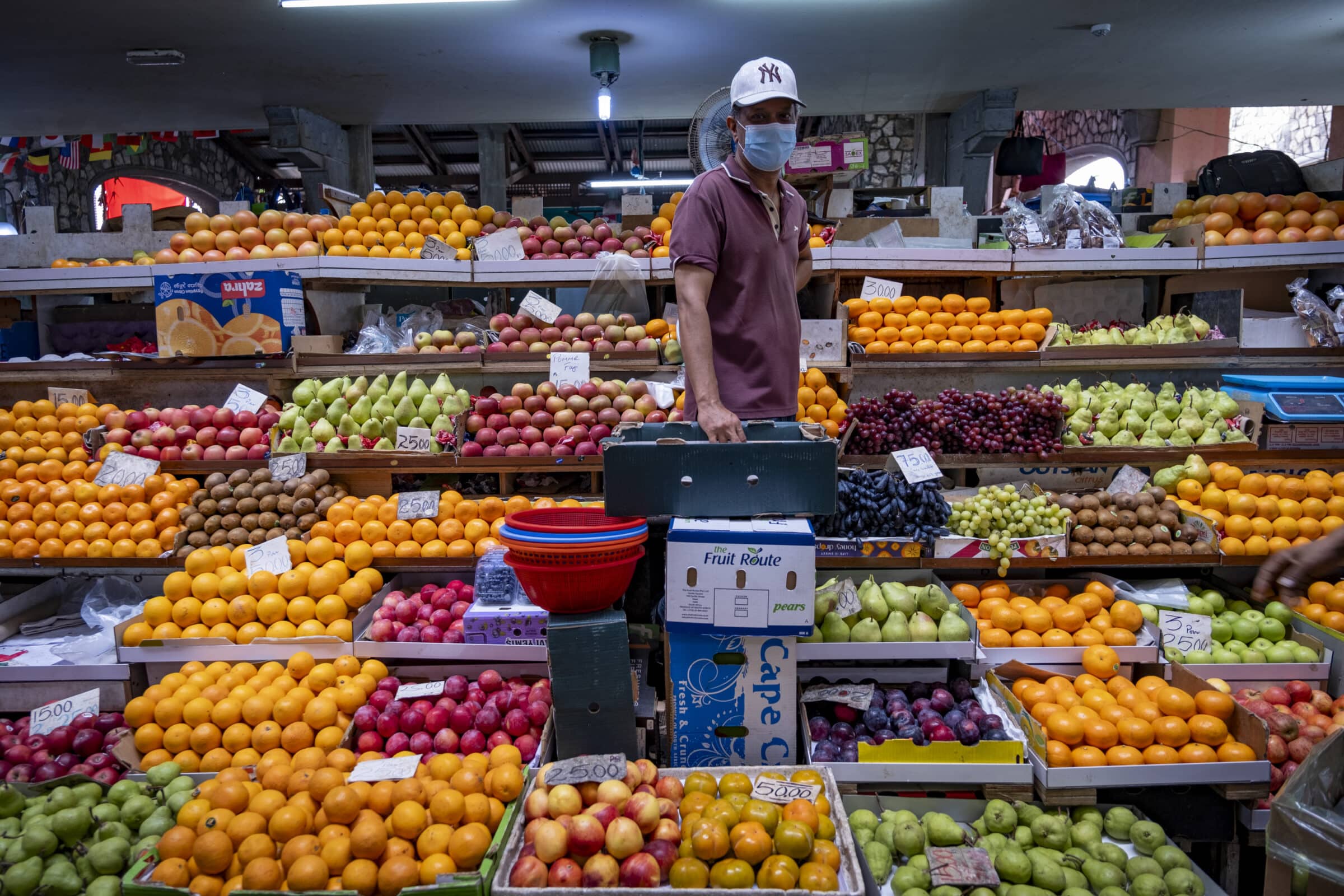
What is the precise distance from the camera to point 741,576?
6.56ft

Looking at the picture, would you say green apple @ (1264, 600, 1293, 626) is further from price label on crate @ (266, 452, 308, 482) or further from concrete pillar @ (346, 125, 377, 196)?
concrete pillar @ (346, 125, 377, 196)

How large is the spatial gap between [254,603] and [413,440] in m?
0.91

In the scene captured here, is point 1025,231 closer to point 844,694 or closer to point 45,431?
point 844,694

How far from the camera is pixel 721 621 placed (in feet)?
6.70

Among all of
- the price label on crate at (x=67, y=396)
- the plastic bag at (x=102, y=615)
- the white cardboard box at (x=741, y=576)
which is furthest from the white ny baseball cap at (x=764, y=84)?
the price label on crate at (x=67, y=396)

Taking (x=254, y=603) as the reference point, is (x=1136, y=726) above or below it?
below

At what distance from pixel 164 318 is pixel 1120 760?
439 centimetres

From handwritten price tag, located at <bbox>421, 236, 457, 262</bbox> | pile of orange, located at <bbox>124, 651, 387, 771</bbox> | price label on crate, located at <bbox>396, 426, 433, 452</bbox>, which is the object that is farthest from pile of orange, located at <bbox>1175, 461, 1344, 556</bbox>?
handwritten price tag, located at <bbox>421, 236, 457, 262</bbox>

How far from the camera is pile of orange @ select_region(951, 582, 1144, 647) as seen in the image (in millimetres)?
2822

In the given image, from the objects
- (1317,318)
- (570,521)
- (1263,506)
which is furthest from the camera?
(1317,318)

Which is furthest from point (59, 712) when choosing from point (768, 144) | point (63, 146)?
point (63, 146)

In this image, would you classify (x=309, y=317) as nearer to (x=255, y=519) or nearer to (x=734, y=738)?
(x=255, y=519)

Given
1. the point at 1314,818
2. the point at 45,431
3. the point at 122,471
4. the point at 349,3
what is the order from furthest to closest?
1. the point at 349,3
2. the point at 45,431
3. the point at 122,471
4. the point at 1314,818

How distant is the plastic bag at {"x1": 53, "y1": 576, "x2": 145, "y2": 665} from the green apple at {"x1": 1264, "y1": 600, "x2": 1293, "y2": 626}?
4475 millimetres
